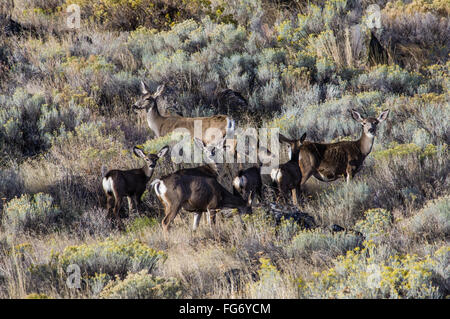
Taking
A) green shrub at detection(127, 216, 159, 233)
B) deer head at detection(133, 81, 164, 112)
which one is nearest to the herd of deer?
green shrub at detection(127, 216, 159, 233)

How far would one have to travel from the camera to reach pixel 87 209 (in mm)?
9547

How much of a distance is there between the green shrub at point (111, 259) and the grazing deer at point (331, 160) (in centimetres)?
392

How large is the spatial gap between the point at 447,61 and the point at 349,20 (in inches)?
120

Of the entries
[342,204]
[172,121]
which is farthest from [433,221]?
[172,121]

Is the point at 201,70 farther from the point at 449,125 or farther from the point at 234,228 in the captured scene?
the point at 234,228

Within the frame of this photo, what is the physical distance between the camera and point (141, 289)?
585 cm

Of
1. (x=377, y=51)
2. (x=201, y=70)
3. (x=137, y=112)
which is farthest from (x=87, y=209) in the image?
(x=377, y=51)

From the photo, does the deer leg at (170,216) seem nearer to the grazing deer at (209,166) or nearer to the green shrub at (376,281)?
the grazing deer at (209,166)

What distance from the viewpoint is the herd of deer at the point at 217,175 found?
8.46 metres

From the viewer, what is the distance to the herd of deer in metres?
8.46

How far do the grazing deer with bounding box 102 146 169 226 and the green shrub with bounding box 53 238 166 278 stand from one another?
7.71ft

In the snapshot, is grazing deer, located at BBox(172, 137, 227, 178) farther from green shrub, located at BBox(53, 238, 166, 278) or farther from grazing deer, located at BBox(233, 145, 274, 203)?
green shrub, located at BBox(53, 238, 166, 278)

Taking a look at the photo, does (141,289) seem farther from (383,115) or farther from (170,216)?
(383,115)
